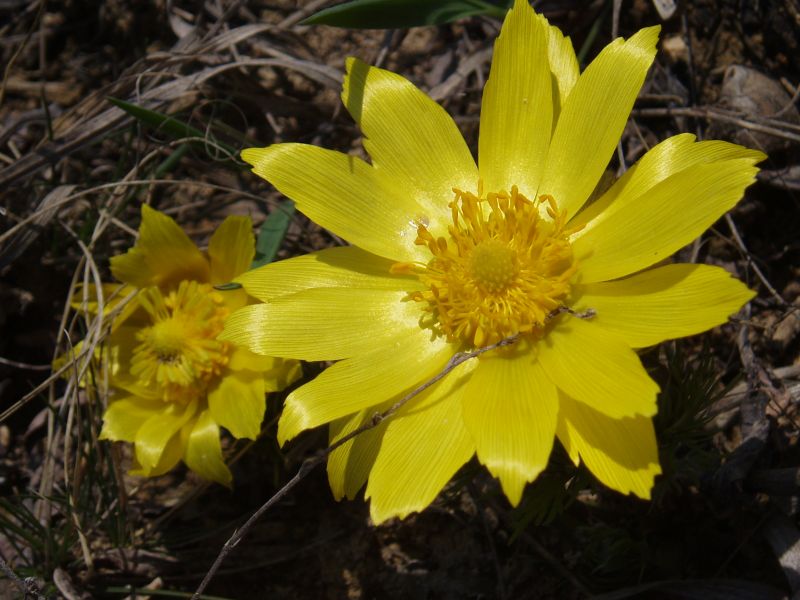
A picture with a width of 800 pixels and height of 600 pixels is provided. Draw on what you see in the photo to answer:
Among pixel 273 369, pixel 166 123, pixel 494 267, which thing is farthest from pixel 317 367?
pixel 166 123

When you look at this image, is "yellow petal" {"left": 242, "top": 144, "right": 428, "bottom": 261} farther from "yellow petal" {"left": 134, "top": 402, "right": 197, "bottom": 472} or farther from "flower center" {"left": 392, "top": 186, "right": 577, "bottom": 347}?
"yellow petal" {"left": 134, "top": 402, "right": 197, "bottom": 472}

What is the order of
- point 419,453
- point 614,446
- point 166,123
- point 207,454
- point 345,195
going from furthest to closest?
point 166,123
point 207,454
point 345,195
point 419,453
point 614,446

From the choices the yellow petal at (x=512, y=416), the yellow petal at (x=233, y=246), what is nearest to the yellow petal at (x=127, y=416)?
the yellow petal at (x=233, y=246)

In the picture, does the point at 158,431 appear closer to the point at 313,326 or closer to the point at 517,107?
the point at 313,326

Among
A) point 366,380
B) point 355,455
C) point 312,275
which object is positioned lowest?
point 355,455

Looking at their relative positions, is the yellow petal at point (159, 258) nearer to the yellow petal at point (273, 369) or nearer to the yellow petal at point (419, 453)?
the yellow petal at point (273, 369)

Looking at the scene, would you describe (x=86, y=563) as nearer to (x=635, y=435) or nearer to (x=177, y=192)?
(x=177, y=192)
